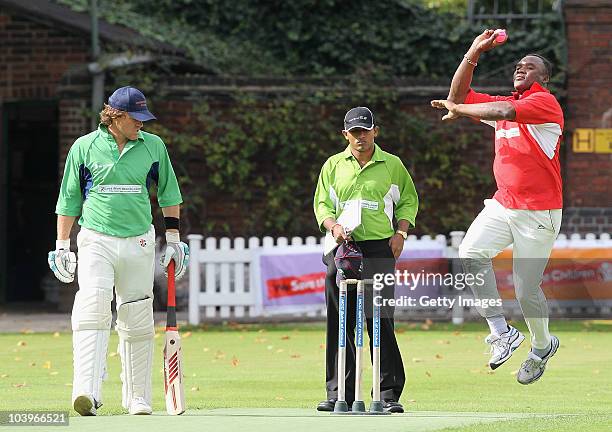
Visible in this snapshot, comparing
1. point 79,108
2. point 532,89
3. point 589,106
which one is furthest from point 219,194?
point 532,89

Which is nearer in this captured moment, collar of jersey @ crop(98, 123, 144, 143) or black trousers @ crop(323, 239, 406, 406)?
collar of jersey @ crop(98, 123, 144, 143)

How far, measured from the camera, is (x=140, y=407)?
9.67 m

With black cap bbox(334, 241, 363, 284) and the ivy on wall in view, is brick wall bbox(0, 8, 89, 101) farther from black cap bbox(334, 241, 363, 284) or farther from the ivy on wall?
black cap bbox(334, 241, 363, 284)

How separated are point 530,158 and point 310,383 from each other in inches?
142

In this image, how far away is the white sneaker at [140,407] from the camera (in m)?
9.66

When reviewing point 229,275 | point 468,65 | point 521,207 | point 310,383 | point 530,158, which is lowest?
point 310,383

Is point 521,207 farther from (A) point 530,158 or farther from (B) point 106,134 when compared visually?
(B) point 106,134

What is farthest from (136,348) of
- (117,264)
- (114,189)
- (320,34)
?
(320,34)

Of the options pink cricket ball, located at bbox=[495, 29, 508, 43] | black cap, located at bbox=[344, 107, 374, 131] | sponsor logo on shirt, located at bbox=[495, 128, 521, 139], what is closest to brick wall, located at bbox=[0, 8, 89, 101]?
black cap, located at bbox=[344, 107, 374, 131]

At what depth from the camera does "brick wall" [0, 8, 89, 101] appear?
20.5 meters

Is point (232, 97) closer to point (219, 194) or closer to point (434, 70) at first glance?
point (219, 194)

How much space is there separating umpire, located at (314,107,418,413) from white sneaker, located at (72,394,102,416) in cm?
147

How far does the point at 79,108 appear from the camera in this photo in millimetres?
19844

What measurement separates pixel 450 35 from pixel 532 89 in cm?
1217
